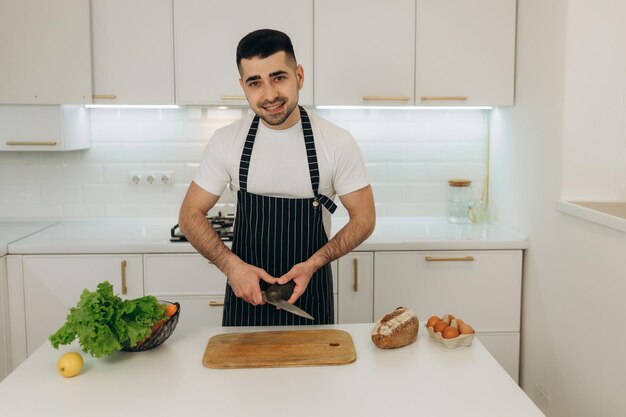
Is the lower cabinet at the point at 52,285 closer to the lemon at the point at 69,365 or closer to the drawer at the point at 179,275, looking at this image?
the drawer at the point at 179,275

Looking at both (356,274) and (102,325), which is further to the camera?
(356,274)

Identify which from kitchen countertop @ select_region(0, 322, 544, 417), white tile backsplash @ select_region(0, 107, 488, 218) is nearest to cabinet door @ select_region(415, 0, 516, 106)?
white tile backsplash @ select_region(0, 107, 488, 218)

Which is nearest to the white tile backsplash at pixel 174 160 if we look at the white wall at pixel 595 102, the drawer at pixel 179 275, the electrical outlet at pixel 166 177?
the electrical outlet at pixel 166 177

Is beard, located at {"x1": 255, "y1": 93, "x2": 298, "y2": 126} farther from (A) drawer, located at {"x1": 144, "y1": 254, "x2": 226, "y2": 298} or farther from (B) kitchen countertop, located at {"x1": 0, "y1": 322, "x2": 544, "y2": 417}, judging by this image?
(A) drawer, located at {"x1": 144, "y1": 254, "x2": 226, "y2": 298}

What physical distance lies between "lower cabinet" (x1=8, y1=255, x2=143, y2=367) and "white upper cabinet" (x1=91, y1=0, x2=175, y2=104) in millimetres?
813

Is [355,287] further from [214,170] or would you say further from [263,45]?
[263,45]

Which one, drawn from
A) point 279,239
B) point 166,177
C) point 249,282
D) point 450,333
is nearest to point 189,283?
point 166,177

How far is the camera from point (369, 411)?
1571 millimetres

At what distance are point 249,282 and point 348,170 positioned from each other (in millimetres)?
570

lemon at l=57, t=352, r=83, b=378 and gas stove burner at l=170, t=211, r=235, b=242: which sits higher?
gas stove burner at l=170, t=211, r=235, b=242

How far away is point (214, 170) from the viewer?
2414mm

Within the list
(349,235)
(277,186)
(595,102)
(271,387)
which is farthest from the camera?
(595,102)

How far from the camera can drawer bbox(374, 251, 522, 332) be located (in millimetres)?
3404

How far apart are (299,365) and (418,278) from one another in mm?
1685
